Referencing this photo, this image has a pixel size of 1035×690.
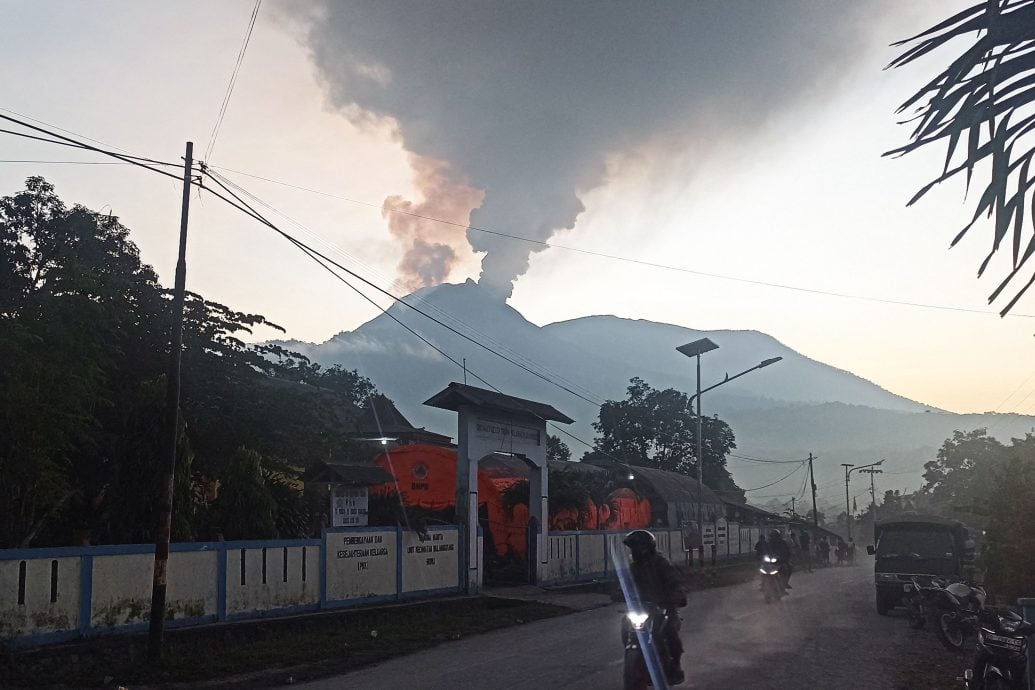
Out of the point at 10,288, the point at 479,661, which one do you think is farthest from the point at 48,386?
the point at 10,288

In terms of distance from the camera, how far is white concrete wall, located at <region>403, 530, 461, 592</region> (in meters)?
21.6

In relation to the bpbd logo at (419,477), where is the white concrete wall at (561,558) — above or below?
below

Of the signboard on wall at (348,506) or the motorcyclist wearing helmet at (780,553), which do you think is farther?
the motorcyclist wearing helmet at (780,553)

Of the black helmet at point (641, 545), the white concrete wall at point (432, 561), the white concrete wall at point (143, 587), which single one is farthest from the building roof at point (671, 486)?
the black helmet at point (641, 545)

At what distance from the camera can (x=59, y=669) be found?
1237cm

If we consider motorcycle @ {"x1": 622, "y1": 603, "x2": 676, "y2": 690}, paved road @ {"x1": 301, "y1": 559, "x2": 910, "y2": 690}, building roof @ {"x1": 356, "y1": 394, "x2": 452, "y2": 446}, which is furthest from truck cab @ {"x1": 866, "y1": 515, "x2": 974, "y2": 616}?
building roof @ {"x1": 356, "y1": 394, "x2": 452, "y2": 446}

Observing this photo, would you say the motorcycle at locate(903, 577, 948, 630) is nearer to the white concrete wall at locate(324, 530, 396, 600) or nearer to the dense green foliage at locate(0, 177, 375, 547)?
the white concrete wall at locate(324, 530, 396, 600)

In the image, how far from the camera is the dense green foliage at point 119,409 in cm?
1582

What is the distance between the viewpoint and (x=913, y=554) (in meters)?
21.6

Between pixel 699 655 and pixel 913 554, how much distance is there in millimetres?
10204

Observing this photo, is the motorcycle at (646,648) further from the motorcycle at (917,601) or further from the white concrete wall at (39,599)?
the motorcycle at (917,601)

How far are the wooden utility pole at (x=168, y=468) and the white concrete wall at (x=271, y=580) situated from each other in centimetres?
270

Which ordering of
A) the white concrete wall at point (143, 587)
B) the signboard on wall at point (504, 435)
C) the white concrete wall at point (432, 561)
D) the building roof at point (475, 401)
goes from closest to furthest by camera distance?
the white concrete wall at point (143, 587) < the white concrete wall at point (432, 561) < the building roof at point (475, 401) < the signboard on wall at point (504, 435)

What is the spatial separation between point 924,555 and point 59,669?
60.6 feet
